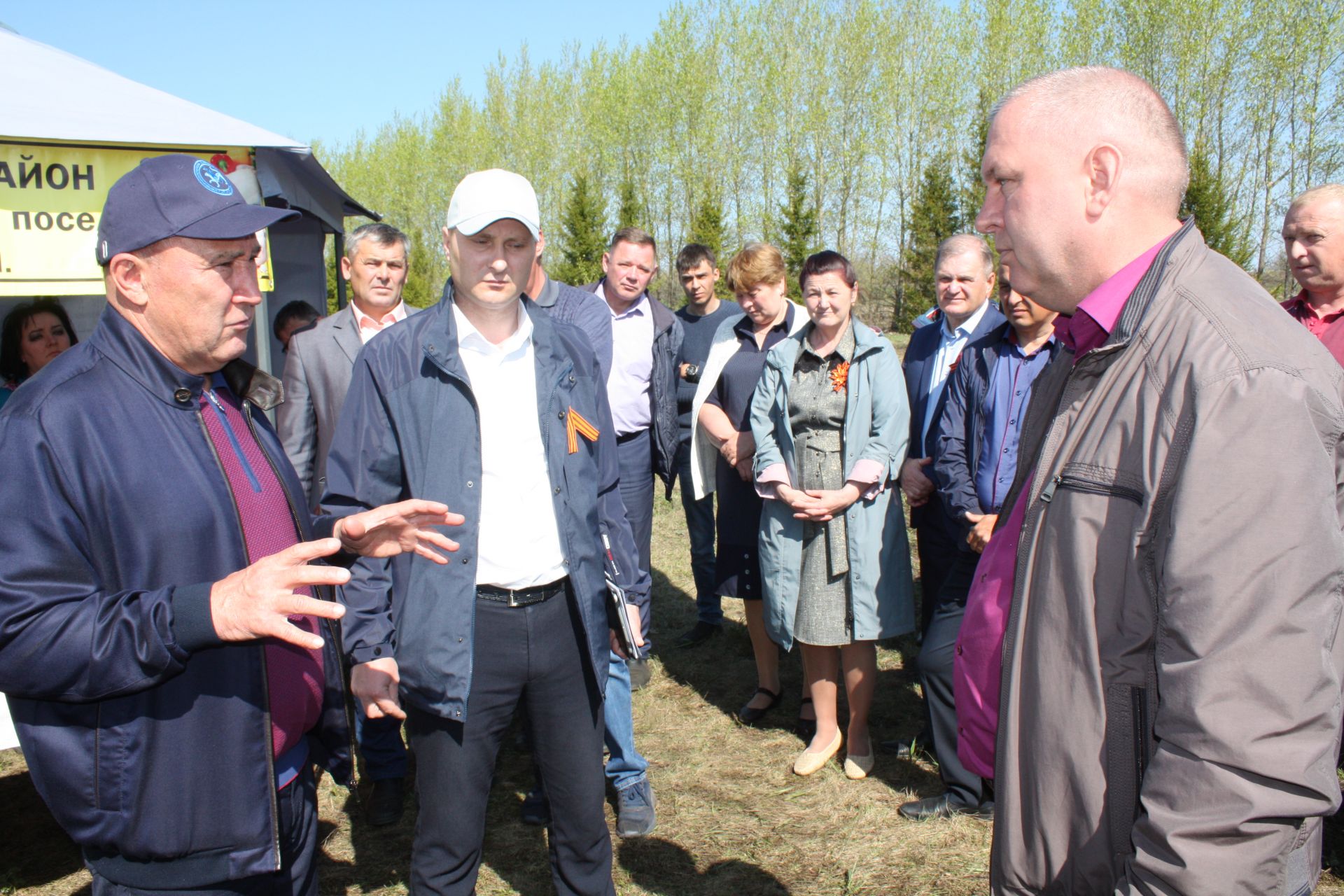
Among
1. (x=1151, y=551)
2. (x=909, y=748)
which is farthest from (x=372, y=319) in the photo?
(x=1151, y=551)

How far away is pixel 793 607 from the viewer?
3801 mm

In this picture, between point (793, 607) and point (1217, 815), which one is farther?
point (793, 607)

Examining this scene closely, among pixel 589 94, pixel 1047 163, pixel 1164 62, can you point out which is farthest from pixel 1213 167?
pixel 1047 163

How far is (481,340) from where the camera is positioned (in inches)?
90.2

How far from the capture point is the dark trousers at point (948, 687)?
3.41m

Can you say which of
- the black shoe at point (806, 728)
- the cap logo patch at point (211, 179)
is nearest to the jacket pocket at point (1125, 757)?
the cap logo patch at point (211, 179)

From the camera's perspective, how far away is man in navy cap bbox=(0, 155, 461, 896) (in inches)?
55.6

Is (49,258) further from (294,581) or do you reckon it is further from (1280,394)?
(1280,394)

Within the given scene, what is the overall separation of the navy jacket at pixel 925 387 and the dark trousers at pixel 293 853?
2.59 meters

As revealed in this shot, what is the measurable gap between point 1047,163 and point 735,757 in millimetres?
3205

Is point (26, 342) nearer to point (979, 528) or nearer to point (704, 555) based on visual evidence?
point (704, 555)

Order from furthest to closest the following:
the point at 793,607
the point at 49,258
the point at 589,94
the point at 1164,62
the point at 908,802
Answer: the point at 589,94
the point at 1164,62
the point at 49,258
the point at 793,607
the point at 908,802

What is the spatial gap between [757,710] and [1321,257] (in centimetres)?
300

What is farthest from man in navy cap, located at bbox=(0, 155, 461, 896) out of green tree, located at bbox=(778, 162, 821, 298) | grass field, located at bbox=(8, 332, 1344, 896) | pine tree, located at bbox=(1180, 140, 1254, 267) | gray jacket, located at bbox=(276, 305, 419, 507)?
green tree, located at bbox=(778, 162, 821, 298)
